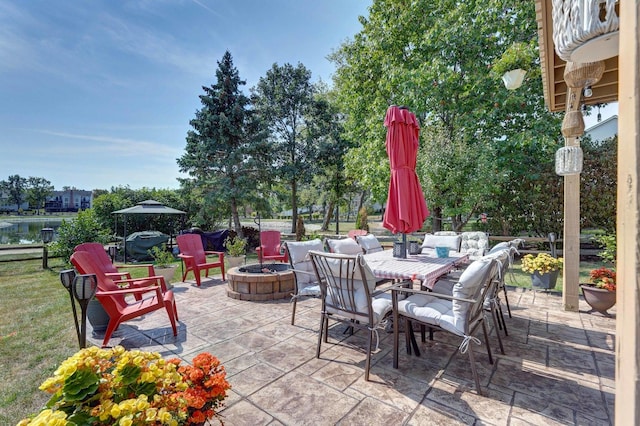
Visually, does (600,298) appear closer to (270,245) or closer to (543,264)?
(543,264)

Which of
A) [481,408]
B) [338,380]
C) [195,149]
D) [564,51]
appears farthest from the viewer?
[195,149]

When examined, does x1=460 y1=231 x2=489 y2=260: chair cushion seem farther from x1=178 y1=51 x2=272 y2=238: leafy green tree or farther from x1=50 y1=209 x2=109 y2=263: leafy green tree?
x1=178 y1=51 x2=272 y2=238: leafy green tree

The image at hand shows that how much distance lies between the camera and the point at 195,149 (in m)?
12.6

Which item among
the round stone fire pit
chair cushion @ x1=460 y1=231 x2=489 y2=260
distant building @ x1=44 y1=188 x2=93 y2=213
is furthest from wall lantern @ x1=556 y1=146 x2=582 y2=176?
distant building @ x1=44 y1=188 x2=93 y2=213

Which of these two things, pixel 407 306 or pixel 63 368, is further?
pixel 407 306

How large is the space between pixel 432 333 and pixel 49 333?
182 inches

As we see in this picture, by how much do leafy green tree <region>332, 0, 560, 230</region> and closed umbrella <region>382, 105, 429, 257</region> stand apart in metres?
4.38

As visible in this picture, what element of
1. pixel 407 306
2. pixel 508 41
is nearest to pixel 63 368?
pixel 407 306

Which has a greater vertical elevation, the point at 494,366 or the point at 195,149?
the point at 195,149

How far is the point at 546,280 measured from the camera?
525cm

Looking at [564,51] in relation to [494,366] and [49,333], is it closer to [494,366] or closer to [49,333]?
[494,366]

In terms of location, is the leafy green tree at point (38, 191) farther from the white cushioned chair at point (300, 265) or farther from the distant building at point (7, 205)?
the white cushioned chair at point (300, 265)

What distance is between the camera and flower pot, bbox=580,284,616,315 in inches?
156

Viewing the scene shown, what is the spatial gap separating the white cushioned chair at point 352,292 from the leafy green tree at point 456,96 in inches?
247
